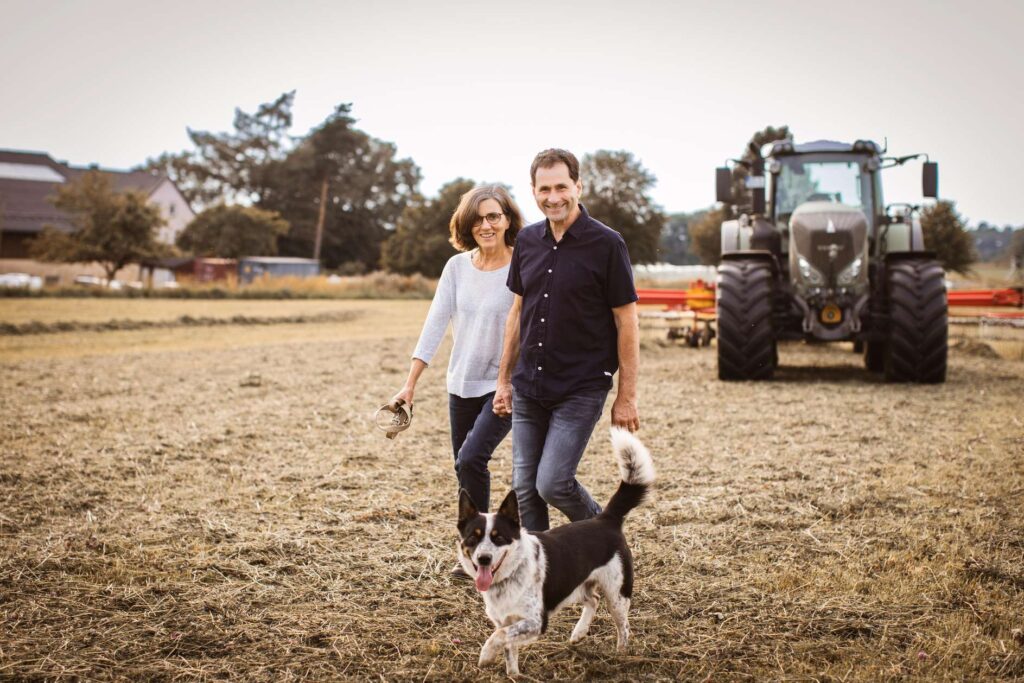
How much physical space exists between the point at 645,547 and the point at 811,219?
722 cm

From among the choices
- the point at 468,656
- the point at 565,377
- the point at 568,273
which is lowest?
the point at 468,656

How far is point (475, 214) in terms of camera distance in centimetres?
420

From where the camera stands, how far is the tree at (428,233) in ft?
179

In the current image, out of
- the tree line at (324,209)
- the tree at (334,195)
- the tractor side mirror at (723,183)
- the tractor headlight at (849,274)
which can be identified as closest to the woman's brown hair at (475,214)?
the tractor side mirror at (723,183)

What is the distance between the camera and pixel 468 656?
3.53 m

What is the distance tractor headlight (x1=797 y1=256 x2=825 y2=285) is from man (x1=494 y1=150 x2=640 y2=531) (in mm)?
7852

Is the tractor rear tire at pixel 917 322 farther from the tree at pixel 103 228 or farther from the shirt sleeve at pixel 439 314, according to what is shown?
the tree at pixel 103 228

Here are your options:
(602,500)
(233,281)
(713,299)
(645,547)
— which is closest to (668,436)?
(602,500)

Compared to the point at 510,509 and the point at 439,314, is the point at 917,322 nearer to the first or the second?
the point at 439,314

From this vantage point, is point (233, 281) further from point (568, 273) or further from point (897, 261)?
point (568, 273)

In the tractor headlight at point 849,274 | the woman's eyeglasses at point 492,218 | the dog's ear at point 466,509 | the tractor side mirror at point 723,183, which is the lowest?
the dog's ear at point 466,509

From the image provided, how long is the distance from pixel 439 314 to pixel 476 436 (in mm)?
634

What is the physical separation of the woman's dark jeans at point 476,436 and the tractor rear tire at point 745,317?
698cm

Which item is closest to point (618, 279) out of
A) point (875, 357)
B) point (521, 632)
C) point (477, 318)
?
point (477, 318)
